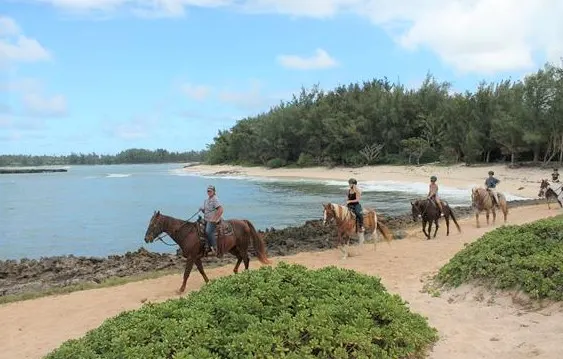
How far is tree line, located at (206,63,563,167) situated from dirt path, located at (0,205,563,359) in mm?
33109

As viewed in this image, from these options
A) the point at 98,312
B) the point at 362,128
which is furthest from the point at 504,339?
the point at 362,128

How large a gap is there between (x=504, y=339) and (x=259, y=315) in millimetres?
3237

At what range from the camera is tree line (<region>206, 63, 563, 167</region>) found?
150ft

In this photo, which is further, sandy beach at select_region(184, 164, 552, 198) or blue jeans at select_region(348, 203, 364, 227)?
sandy beach at select_region(184, 164, 552, 198)

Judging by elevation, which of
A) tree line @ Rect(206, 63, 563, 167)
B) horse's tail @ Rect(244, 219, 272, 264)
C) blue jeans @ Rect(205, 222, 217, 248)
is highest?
tree line @ Rect(206, 63, 563, 167)

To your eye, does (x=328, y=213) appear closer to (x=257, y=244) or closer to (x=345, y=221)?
(x=345, y=221)

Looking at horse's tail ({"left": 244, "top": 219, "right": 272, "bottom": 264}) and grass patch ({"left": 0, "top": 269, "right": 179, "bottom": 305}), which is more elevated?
horse's tail ({"left": 244, "top": 219, "right": 272, "bottom": 264})

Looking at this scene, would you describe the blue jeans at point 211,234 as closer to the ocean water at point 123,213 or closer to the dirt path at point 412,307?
the dirt path at point 412,307

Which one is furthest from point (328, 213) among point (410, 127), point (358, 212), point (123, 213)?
point (410, 127)

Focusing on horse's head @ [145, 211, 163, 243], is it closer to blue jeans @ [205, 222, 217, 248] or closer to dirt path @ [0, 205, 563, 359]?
blue jeans @ [205, 222, 217, 248]

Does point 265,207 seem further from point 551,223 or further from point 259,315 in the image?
point 259,315

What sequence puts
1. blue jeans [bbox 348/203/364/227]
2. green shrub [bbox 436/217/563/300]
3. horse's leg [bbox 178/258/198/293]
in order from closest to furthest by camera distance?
green shrub [bbox 436/217/563/300] → horse's leg [bbox 178/258/198/293] → blue jeans [bbox 348/203/364/227]

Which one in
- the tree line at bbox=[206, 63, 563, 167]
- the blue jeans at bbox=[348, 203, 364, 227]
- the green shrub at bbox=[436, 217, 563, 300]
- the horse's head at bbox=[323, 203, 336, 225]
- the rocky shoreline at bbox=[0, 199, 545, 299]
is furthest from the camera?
the tree line at bbox=[206, 63, 563, 167]

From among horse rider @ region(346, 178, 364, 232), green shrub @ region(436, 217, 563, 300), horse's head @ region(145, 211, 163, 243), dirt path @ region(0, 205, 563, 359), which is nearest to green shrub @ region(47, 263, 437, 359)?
dirt path @ region(0, 205, 563, 359)
